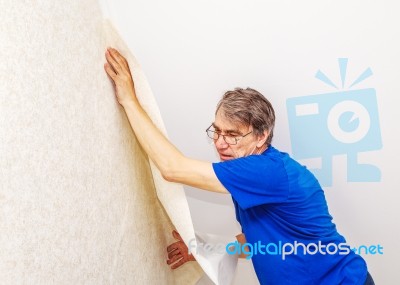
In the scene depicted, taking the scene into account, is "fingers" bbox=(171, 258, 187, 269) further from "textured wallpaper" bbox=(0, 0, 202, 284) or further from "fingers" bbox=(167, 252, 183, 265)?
"textured wallpaper" bbox=(0, 0, 202, 284)

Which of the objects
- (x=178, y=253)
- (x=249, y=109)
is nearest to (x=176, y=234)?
(x=178, y=253)

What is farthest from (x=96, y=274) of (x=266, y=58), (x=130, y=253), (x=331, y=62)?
(x=331, y=62)

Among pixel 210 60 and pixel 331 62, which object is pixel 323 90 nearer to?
pixel 331 62

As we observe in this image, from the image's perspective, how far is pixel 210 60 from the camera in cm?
145

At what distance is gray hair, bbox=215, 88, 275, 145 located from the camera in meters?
1.30

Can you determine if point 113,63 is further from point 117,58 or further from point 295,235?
point 295,235

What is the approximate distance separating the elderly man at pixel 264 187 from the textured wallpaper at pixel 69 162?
112mm

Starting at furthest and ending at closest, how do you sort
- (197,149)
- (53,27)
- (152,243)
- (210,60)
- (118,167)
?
(197,149) → (210,60) → (152,243) → (118,167) → (53,27)

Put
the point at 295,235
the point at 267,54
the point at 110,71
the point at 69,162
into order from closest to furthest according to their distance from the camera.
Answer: the point at 69,162 → the point at 110,71 → the point at 295,235 → the point at 267,54

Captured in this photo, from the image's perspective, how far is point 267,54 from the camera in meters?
1.44

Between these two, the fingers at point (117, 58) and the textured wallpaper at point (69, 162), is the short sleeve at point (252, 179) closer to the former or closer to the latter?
the textured wallpaper at point (69, 162)

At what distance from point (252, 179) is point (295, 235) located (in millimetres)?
275

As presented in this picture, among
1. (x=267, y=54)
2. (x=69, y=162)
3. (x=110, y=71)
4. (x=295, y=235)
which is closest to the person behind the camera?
(x=69, y=162)

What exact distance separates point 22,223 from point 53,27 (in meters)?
0.38
